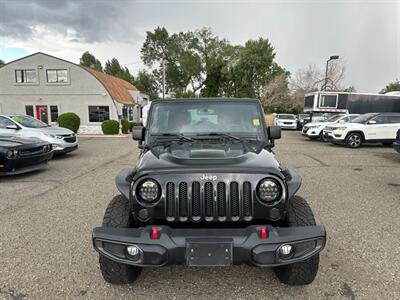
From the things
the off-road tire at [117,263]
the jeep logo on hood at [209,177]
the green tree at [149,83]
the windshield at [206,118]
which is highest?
the green tree at [149,83]

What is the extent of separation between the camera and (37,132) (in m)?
9.48

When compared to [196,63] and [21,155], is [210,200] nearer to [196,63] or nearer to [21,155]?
[21,155]

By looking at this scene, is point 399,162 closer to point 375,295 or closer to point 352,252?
point 352,252

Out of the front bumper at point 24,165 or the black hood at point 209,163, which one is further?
the front bumper at point 24,165

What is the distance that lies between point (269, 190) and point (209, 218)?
53cm

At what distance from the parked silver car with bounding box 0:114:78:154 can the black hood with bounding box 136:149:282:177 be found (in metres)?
8.15

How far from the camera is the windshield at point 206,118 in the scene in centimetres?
344

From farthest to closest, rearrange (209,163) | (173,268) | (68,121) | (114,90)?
(114,90), (68,121), (173,268), (209,163)

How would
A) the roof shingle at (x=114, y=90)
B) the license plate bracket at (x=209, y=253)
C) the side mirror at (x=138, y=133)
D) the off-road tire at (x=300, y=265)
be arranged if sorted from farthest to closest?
the roof shingle at (x=114, y=90) < the side mirror at (x=138, y=133) < the off-road tire at (x=300, y=265) < the license plate bracket at (x=209, y=253)

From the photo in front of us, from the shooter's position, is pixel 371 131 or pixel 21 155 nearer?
pixel 21 155

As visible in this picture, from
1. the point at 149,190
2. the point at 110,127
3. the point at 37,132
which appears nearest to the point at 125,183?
the point at 149,190

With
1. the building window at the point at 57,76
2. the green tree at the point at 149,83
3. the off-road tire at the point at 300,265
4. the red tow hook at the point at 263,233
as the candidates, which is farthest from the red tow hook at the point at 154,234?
the green tree at the point at 149,83

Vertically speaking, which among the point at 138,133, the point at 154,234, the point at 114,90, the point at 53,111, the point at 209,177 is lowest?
the point at 154,234

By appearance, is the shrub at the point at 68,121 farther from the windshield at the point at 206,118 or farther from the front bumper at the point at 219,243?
the front bumper at the point at 219,243
